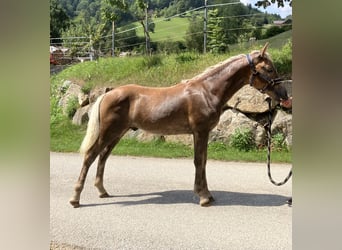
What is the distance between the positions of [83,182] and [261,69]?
5.96 feet

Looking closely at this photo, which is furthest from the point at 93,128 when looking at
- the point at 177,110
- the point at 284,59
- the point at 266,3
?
the point at 266,3

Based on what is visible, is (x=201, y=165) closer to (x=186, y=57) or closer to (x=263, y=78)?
(x=263, y=78)

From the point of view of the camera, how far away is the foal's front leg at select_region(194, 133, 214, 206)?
11.0 feet

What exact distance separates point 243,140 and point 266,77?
3.27 ft

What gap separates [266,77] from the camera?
10.4 ft

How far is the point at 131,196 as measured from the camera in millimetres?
3631

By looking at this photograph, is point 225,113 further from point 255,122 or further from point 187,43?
point 187,43

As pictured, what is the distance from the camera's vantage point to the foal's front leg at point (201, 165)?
334 centimetres

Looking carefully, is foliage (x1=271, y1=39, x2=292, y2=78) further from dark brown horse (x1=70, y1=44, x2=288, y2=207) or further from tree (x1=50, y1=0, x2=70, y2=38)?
tree (x1=50, y1=0, x2=70, y2=38)

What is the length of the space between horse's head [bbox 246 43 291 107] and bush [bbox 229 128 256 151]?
2.83 ft

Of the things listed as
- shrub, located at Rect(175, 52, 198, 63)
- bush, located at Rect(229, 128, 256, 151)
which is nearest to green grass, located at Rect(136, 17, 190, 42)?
shrub, located at Rect(175, 52, 198, 63)

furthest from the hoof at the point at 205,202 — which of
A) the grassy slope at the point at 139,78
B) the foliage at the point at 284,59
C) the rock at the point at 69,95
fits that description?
the rock at the point at 69,95
